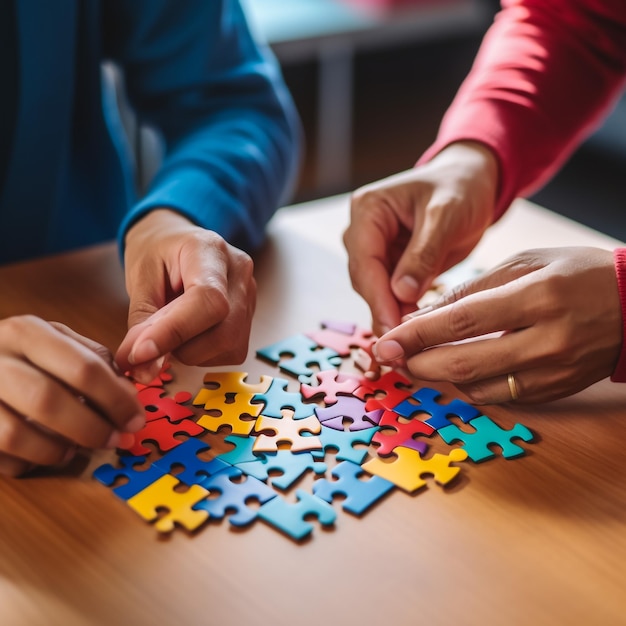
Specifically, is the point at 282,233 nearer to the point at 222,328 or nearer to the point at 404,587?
the point at 222,328

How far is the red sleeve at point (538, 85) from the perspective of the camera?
1.33 m

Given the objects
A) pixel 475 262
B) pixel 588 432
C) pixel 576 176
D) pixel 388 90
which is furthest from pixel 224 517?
pixel 388 90

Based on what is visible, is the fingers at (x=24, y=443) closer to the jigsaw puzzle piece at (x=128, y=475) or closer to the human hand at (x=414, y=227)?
the jigsaw puzzle piece at (x=128, y=475)

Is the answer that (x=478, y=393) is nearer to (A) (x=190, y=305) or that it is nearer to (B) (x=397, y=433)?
(B) (x=397, y=433)

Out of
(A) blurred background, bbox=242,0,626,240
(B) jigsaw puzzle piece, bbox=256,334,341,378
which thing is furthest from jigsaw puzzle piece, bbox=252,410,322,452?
(A) blurred background, bbox=242,0,626,240

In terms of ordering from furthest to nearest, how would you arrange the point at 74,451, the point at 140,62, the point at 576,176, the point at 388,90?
the point at 388,90, the point at 576,176, the point at 140,62, the point at 74,451

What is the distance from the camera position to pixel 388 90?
4.49 meters

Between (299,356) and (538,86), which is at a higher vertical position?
(538,86)

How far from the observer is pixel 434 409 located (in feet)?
3.26

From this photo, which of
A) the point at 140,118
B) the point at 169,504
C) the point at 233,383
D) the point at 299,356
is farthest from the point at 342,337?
the point at 140,118

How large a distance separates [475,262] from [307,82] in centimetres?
297

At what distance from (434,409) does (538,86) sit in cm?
66

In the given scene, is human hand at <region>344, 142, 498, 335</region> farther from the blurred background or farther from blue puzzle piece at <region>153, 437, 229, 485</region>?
the blurred background

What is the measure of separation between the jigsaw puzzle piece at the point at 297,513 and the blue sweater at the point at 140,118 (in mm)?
544
